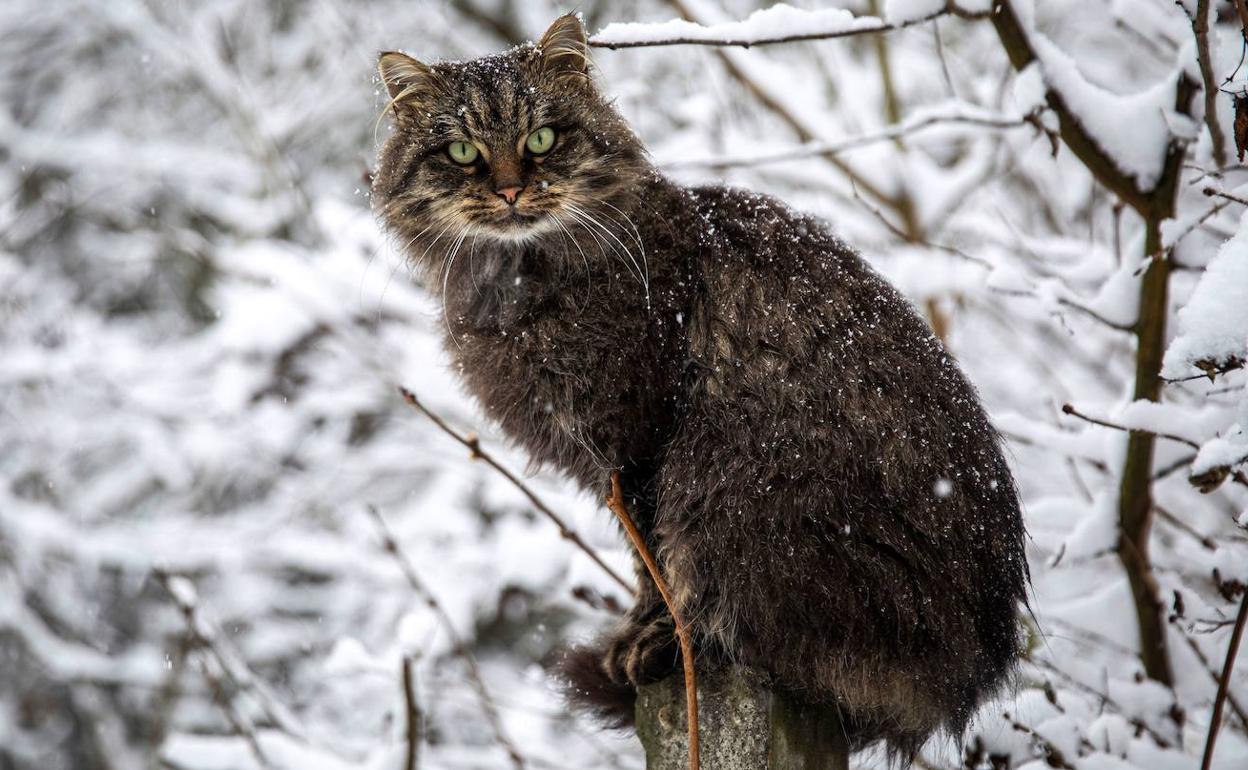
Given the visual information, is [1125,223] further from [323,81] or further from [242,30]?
[242,30]

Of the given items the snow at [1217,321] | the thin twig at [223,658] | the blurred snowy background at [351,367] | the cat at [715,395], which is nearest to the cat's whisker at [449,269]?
the cat at [715,395]

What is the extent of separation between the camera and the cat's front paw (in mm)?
2254

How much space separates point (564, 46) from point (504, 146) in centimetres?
37

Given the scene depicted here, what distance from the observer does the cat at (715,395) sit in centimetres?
213

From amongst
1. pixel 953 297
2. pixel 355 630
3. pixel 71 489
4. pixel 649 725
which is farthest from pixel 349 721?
pixel 649 725

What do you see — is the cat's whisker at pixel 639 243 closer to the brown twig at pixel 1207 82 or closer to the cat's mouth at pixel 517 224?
the cat's mouth at pixel 517 224

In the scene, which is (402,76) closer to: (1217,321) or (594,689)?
(594,689)

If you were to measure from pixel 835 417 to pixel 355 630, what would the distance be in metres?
5.43

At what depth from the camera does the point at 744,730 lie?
2.02 meters

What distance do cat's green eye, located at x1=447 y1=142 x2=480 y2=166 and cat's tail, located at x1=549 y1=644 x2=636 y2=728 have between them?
1.24 metres

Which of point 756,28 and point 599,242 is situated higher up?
point 756,28

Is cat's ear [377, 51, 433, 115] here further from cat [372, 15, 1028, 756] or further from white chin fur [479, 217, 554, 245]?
white chin fur [479, 217, 554, 245]

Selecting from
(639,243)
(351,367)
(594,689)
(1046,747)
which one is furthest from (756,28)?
(351,367)

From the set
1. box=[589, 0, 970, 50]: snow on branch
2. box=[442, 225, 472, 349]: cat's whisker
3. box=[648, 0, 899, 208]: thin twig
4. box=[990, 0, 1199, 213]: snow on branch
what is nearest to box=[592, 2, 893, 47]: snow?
box=[589, 0, 970, 50]: snow on branch
